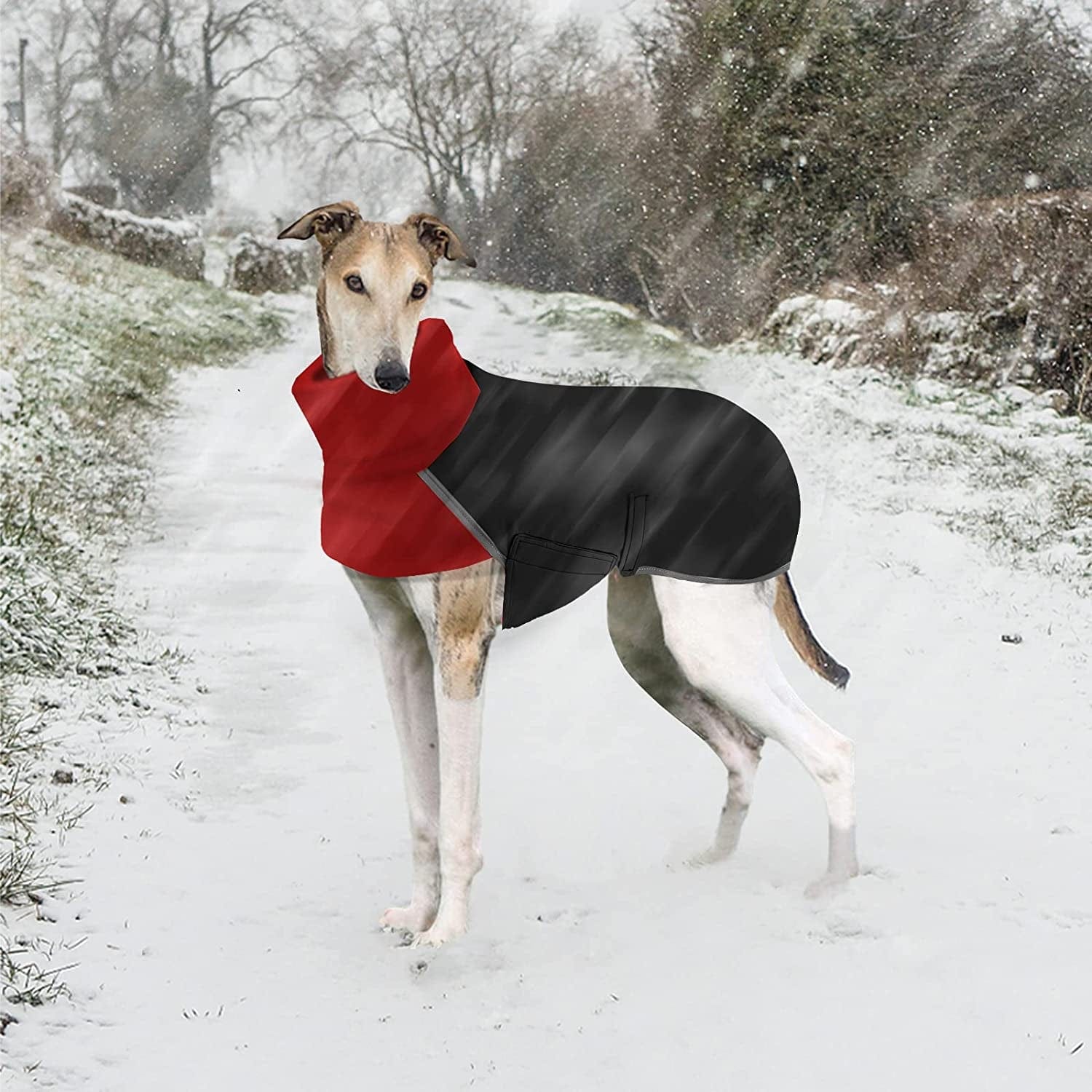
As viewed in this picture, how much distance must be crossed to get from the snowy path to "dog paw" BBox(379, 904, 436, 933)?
56 millimetres

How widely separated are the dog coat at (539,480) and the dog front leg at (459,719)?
4.1 inches

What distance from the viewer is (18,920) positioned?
3.71 meters

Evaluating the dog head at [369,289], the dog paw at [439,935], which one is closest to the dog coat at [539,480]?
the dog head at [369,289]

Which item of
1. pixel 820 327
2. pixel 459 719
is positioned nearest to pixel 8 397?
pixel 459 719

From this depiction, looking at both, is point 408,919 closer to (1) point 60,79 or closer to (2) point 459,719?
(2) point 459,719

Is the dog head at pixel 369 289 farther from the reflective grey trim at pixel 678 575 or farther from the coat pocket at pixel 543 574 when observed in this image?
the reflective grey trim at pixel 678 575

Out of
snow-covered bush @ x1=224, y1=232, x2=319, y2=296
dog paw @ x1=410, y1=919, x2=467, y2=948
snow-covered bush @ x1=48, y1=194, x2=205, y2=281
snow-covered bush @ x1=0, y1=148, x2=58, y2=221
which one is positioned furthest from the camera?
snow-covered bush @ x1=224, y1=232, x2=319, y2=296

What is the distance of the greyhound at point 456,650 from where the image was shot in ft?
11.5

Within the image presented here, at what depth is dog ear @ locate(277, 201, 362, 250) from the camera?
3.51 metres

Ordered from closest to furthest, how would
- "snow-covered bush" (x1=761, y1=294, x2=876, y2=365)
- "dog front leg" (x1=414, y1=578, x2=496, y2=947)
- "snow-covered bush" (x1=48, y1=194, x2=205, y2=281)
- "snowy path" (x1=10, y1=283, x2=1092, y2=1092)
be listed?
1. "snowy path" (x1=10, y1=283, x2=1092, y2=1092)
2. "dog front leg" (x1=414, y1=578, x2=496, y2=947)
3. "snow-covered bush" (x1=761, y1=294, x2=876, y2=365)
4. "snow-covered bush" (x1=48, y1=194, x2=205, y2=281)

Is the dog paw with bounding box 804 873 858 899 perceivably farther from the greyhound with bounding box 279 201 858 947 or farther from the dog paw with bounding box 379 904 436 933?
the dog paw with bounding box 379 904 436 933

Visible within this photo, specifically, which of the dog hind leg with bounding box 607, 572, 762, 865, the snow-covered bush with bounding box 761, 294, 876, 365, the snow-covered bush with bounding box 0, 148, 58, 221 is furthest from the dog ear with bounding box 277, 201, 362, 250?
the snow-covered bush with bounding box 0, 148, 58, 221

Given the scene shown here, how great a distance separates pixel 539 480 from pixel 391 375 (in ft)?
2.08

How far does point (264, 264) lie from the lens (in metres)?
20.2
